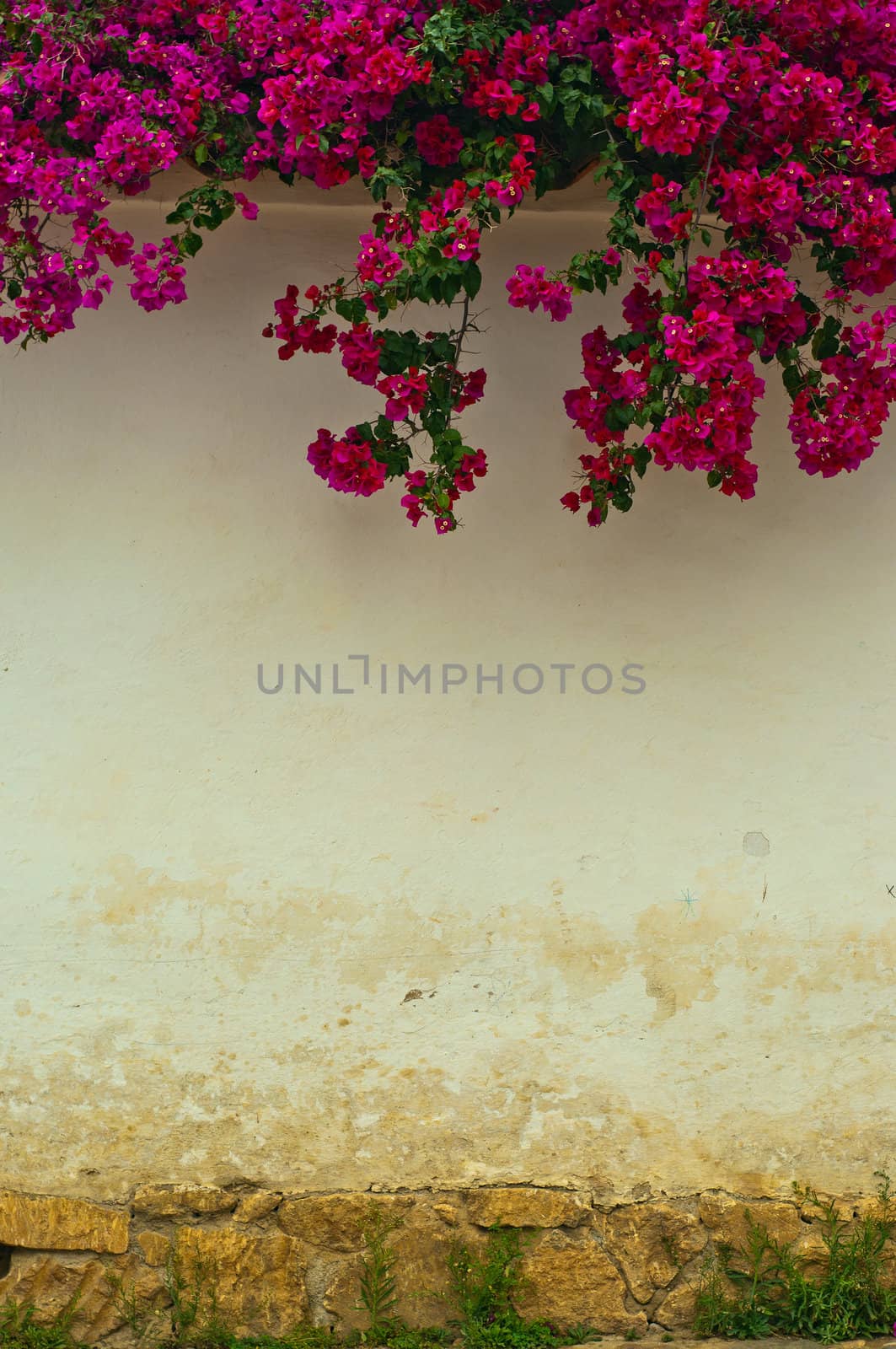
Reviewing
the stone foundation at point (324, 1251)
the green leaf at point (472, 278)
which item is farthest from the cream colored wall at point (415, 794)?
the green leaf at point (472, 278)

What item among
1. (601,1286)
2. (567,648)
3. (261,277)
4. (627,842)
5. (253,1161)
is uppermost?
(261,277)

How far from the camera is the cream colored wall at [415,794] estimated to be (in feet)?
10.1

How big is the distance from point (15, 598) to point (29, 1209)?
1.47 meters

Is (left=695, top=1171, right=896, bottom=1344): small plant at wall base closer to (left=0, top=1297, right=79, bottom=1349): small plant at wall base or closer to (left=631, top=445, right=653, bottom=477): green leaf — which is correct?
(left=0, top=1297, right=79, bottom=1349): small plant at wall base

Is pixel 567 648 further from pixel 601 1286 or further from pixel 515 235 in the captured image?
pixel 601 1286

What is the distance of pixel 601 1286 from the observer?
305 cm

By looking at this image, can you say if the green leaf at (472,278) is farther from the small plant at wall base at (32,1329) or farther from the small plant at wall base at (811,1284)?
the small plant at wall base at (32,1329)

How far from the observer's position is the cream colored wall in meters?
3.09

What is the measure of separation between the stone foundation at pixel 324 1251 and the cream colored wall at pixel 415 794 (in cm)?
6

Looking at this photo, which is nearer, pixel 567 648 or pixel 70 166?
pixel 70 166

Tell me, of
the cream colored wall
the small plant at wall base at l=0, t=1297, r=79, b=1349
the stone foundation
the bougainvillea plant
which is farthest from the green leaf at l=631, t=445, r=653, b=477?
the small plant at wall base at l=0, t=1297, r=79, b=1349

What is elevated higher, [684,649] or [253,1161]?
[684,649]

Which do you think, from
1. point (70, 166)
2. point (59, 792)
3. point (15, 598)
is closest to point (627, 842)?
point (59, 792)

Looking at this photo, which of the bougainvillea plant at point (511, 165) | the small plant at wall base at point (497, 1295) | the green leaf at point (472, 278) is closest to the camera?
the bougainvillea plant at point (511, 165)
